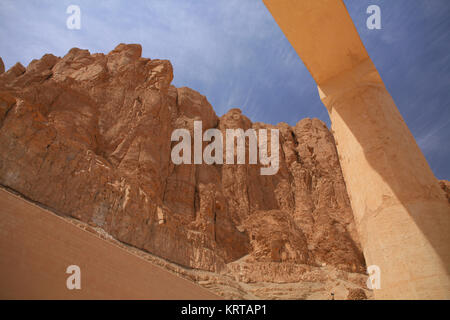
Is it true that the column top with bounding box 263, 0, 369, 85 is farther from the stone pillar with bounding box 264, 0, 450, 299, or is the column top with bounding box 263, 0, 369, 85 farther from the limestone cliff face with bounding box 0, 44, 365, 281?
the limestone cliff face with bounding box 0, 44, 365, 281

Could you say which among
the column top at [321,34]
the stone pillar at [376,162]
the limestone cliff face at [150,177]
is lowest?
the stone pillar at [376,162]

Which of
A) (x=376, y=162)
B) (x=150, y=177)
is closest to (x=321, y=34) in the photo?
(x=376, y=162)

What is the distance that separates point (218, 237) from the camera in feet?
96.5

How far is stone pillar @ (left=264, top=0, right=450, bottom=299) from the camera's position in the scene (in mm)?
3205

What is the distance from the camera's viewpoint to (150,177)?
28.5 m

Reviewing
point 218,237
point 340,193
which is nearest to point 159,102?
point 218,237

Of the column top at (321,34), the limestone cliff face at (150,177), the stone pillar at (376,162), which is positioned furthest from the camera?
the limestone cliff face at (150,177)

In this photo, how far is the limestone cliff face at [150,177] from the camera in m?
22.0

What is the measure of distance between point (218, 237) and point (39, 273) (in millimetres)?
24132

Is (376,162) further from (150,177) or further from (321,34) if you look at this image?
(150,177)

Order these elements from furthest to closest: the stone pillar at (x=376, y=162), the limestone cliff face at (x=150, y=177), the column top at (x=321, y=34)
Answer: the limestone cliff face at (x=150, y=177) → the column top at (x=321, y=34) → the stone pillar at (x=376, y=162)

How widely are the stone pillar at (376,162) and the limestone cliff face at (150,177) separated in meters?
20.5

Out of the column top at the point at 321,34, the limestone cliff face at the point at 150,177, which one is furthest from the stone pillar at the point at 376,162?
the limestone cliff face at the point at 150,177

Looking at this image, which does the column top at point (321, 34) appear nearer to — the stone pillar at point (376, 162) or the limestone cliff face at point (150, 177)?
the stone pillar at point (376, 162)
